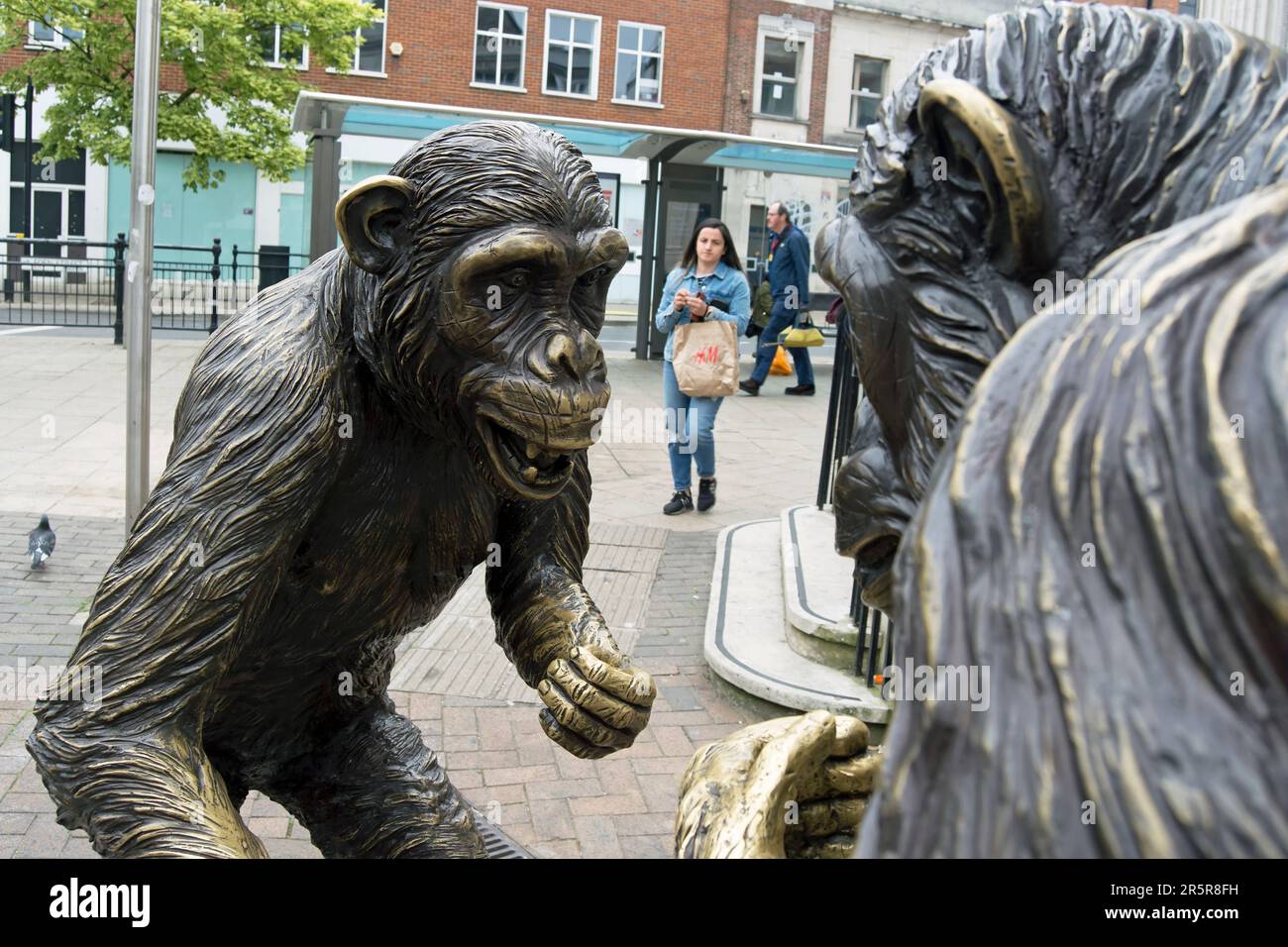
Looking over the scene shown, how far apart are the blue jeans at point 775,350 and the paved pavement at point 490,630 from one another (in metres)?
1.96

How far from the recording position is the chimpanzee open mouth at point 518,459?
199 centimetres

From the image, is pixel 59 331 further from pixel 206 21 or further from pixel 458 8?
pixel 458 8

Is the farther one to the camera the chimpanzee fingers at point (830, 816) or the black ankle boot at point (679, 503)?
the black ankle boot at point (679, 503)

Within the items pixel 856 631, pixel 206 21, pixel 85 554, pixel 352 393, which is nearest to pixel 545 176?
pixel 352 393

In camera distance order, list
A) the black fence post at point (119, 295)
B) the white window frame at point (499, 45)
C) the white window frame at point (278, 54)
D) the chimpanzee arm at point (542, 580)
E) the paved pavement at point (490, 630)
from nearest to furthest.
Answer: the chimpanzee arm at point (542, 580) → the paved pavement at point (490, 630) → the black fence post at point (119, 295) → the white window frame at point (278, 54) → the white window frame at point (499, 45)

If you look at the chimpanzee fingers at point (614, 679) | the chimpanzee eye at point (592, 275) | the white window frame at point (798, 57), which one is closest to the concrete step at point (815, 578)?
the chimpanzee fingers at point (614, 679)

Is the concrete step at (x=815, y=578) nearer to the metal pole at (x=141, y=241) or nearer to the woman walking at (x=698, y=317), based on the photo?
the woman walking at (x=698, y=317)

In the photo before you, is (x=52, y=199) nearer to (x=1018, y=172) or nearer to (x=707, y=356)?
(x=707, y=356)

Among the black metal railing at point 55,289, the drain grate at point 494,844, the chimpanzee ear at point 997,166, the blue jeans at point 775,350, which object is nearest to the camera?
the chimpanzee ear at point 997,166

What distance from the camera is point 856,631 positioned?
18.1ft

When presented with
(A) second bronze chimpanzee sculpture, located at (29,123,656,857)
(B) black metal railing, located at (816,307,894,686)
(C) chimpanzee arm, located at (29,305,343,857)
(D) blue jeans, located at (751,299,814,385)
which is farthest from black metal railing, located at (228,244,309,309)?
(C) chimpanzee arm, located at (29,305,343,857)

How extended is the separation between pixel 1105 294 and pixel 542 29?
96.3 ft

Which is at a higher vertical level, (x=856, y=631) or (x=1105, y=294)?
(x=1105, y=294)

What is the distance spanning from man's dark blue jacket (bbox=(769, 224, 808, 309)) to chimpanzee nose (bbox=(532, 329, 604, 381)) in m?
11.3
